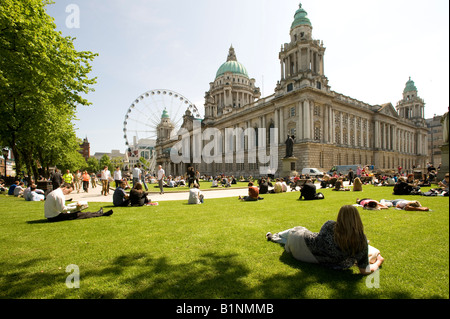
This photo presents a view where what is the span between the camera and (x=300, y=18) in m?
45.1

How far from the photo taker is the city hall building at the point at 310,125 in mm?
40531

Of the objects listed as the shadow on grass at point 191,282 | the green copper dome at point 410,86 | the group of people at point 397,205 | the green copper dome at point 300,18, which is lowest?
the shadow on grass at point 191,282

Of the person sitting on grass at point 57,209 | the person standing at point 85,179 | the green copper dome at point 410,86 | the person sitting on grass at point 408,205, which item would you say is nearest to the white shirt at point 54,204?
the person sitting on grass at point 57,209

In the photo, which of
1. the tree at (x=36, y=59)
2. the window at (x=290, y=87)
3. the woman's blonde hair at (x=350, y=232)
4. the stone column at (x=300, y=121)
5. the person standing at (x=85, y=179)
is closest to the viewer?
the woman's blonde hair at (x=350, y=232)

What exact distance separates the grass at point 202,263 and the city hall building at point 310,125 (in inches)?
1019

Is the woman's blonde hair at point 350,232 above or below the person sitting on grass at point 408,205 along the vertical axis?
above

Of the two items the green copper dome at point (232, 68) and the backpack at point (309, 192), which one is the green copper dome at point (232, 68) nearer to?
the green copper dome at point (232, 68)

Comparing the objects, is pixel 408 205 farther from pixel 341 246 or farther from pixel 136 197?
pixel 136 197

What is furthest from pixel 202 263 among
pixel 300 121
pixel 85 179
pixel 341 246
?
pixel 300 121

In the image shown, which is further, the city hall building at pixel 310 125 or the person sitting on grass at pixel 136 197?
the city hall building at pixel 310 125

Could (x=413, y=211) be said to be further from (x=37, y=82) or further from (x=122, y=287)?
(x=37, y=82)

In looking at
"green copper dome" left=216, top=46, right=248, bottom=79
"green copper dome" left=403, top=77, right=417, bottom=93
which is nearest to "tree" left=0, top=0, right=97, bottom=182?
"green copper dome" left=216, top=46, right=248, bottom=79
